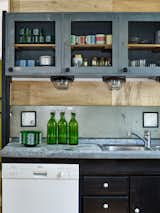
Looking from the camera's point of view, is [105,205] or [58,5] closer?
[105,205]

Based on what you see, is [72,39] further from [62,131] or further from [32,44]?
[62,131]

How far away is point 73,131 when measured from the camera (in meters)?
2.84

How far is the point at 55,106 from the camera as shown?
296 centimetres

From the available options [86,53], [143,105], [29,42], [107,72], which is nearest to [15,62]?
[29,42]

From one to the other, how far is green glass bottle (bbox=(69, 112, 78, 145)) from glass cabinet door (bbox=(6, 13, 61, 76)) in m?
0.50

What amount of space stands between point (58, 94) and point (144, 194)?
123 centimetres

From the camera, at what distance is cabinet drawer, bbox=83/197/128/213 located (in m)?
2.37

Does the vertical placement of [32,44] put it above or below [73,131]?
above

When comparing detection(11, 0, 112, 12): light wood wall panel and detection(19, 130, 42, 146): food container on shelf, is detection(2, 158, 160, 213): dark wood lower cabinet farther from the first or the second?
detection(11, 0, 112, 12): light wood wall panel

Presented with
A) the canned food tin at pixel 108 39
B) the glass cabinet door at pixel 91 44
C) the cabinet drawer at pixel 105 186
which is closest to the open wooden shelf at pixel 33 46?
the glass cabinet door at pixel 91 44

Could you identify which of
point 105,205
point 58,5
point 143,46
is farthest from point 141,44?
point 105,205

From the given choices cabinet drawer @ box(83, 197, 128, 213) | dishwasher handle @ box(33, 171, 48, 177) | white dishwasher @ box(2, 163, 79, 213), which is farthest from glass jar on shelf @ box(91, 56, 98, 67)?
cabinet drawer @ box(83, 197, 128, 213)

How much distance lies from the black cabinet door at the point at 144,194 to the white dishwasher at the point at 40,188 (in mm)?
439

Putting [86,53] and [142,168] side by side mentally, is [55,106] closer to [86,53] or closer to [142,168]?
[86,53]
